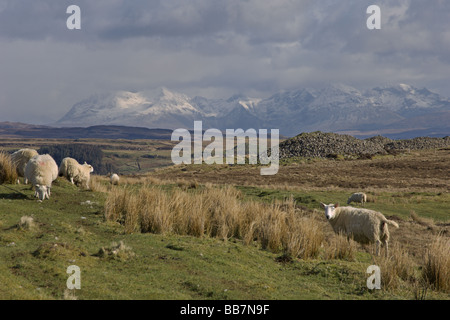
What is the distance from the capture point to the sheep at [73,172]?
67.8 ft

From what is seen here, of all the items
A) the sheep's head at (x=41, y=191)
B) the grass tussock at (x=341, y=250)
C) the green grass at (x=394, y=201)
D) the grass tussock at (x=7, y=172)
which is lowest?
the green grass at (x=394, y=201)

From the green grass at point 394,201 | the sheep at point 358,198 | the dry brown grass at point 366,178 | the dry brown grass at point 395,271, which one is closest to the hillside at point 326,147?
the dry brown grass at point 366,178

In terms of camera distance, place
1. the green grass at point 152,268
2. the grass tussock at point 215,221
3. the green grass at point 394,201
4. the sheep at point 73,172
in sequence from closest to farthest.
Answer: the green grass at point 152,268 < the grass tussock at point 215,221 < the sheep at point 73,172 < the green grass at point 394,201

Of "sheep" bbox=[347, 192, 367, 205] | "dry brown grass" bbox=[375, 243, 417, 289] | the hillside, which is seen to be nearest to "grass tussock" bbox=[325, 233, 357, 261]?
"dry brown grass" bbox=[375, 243, 417, 289]

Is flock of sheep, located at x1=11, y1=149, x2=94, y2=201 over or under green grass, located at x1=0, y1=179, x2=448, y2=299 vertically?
over

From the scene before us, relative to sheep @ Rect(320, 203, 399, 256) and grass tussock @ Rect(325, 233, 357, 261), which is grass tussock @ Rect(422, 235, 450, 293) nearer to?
grass tussock @ Rect(325, 233, 357, 261)

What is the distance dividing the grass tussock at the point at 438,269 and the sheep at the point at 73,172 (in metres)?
16.5

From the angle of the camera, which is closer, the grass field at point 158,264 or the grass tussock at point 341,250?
the grass field at point 158,264

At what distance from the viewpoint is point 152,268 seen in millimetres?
9109

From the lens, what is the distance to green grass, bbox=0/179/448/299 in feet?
25.3

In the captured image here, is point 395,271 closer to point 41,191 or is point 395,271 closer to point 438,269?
point 438,269

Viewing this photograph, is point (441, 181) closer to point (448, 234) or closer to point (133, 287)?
point (448, 234)

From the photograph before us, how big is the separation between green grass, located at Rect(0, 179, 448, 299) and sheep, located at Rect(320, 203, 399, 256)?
85 centimetres

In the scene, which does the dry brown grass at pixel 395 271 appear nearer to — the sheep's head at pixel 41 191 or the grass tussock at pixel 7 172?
the sheep's head at pixel 41 191
